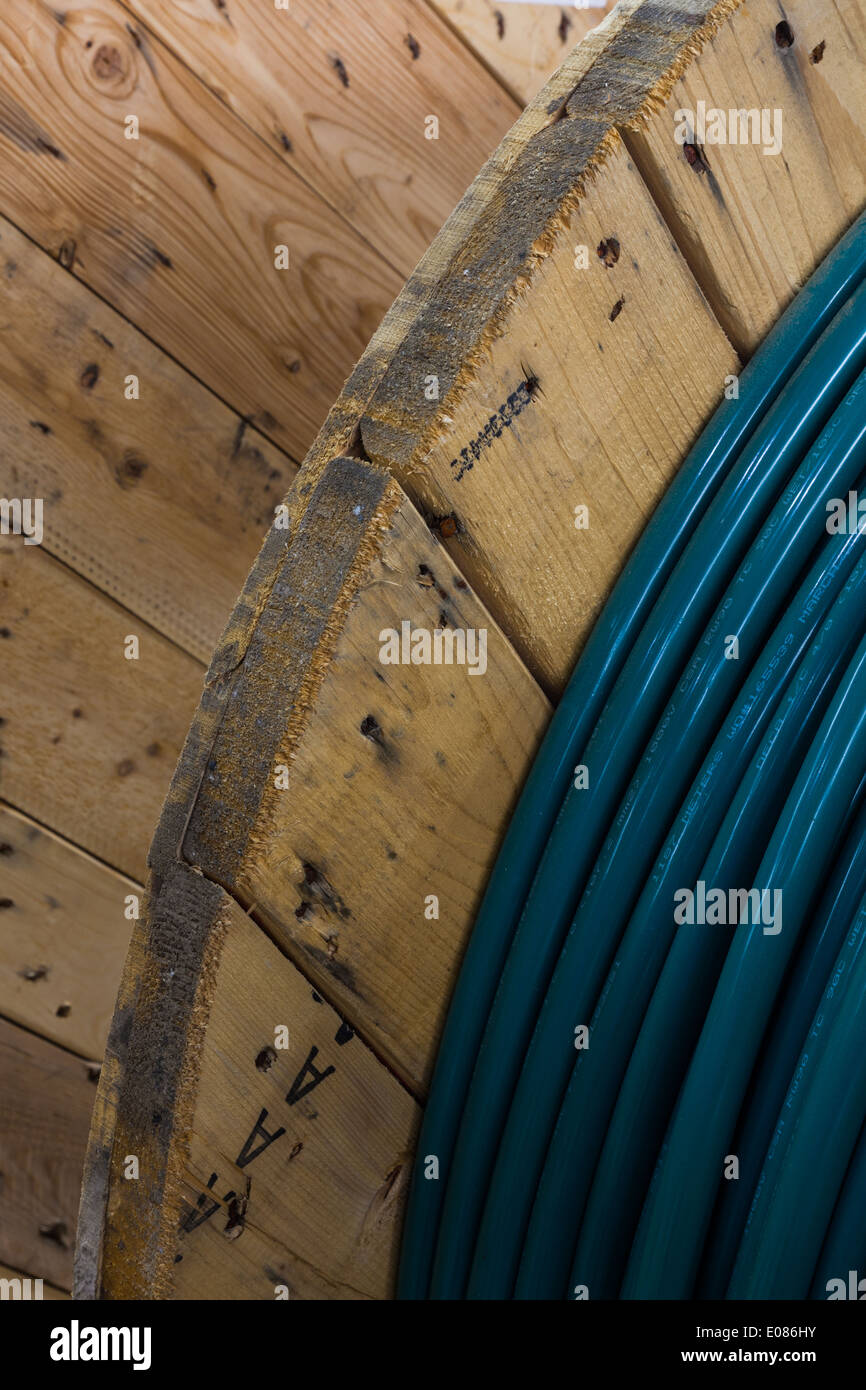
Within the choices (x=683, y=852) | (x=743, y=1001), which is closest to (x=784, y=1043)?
(x=743, y=1001)

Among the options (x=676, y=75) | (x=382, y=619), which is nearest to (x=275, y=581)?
(x=382, y=619)

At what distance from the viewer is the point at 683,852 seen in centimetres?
92

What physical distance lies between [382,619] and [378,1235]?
550 mm

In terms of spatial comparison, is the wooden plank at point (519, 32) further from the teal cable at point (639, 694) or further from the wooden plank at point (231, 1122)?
the wooden plank at point (231, 1122)

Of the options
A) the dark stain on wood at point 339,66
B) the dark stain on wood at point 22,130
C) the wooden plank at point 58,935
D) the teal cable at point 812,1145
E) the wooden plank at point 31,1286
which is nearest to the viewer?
the teal cable at point 812,1145

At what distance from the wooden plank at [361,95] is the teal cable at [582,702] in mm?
953

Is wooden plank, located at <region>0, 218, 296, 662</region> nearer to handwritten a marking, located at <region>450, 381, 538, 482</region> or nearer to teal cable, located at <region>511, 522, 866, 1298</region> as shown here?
handwritten a marking, located at <region>450, 381, 538, 482</region>

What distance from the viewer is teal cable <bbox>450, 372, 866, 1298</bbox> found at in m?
0.94

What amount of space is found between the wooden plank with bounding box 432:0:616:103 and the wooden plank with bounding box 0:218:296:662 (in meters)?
0.68

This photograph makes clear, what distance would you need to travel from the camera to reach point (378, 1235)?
3.37 ft

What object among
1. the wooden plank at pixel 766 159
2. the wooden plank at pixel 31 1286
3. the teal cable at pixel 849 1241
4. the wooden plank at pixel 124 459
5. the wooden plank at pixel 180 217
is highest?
the wooden plank at pixel 180 217

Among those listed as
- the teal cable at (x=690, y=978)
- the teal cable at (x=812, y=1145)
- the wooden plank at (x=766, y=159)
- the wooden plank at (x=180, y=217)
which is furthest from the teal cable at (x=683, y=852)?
the wooden plank at (x=180, y=217)

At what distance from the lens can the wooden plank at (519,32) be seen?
69.4 inches

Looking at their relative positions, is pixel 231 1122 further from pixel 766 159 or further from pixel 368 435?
pixel 766 159
